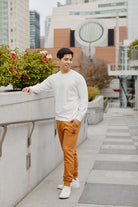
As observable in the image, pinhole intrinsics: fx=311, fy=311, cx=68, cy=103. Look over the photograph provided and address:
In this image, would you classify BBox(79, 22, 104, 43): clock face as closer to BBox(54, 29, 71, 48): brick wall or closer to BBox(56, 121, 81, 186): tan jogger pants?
BBox(54, 29, 71, 48): brick wall

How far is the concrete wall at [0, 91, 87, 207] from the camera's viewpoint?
11.6ft

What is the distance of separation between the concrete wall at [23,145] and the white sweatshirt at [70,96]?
0.46 m

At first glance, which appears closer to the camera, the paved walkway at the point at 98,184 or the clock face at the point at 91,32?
the paved walkway at the point at 98,184

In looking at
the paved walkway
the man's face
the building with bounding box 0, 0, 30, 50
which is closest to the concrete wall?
the paved walkway

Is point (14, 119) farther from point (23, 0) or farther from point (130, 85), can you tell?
point (23, 0)

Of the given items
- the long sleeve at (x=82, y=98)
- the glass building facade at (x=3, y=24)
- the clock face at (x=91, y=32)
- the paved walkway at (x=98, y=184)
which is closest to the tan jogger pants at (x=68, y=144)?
the long sleeve at (x=82, y=98)

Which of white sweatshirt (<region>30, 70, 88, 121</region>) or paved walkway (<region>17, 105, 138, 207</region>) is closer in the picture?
paved walkway (<region>17, 105, 138, 207</region>)

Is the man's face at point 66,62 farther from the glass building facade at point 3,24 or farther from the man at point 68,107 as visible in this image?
the glass building facade at point 3,24

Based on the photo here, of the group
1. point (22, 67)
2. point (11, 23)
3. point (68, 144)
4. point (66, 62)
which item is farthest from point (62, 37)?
point (11, 23)

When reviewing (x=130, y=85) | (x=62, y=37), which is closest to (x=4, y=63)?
(x=130, y=85)

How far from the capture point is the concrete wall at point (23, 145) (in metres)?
3.53

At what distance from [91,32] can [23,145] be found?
8455 centimetres

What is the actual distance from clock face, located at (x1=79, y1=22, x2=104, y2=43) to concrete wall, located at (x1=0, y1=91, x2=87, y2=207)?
82.3m

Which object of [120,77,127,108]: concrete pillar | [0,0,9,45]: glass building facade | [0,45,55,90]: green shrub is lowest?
[120,77,127,108]: concrete pillar
